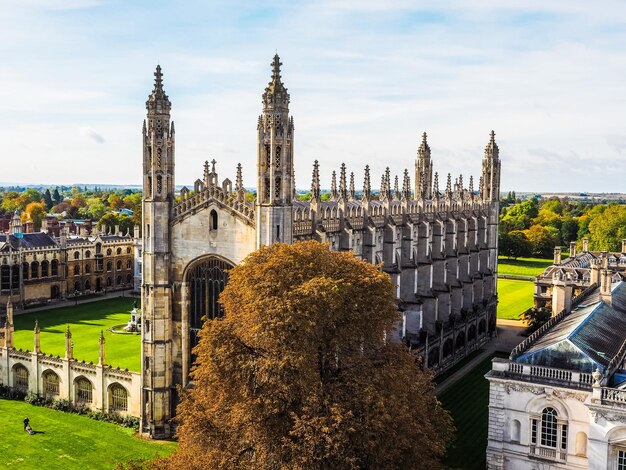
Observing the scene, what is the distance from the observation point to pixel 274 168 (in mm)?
27812

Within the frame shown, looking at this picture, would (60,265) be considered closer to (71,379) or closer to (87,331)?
(87,331)

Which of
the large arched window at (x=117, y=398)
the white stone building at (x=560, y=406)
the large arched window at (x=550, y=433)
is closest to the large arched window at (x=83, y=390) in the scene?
the large arched window at (x=117, y=398)

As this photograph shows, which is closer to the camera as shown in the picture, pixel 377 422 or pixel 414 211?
pixel 377 422

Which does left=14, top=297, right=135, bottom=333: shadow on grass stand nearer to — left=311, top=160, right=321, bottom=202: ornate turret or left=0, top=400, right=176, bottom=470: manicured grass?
left=0, top=400, right=176, bottom=470: manicured grass

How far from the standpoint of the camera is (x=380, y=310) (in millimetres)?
21359

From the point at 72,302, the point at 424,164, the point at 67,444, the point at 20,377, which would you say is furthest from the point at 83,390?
the point at 72,302

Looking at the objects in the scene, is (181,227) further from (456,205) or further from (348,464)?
(456,205)

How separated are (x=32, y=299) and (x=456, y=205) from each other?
43795 millimetres

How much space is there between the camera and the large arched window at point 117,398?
3319 cm

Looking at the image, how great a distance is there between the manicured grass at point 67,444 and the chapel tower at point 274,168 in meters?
10.8

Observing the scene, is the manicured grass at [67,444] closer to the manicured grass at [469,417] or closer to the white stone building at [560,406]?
the manicured grass at [469,417]

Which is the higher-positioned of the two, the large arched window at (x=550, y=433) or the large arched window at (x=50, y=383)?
the large arched window at (x=550, y=433)

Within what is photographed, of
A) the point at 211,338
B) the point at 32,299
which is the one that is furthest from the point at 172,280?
the point at 32,299

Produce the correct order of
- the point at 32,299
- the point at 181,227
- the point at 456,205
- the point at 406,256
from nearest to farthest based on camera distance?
the point at 181,227
the point at 406,256
the point at 456,205
the point at 32,299
